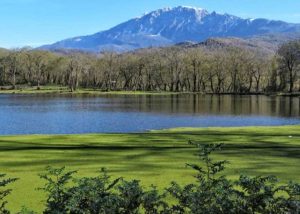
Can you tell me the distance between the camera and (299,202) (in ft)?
23.1

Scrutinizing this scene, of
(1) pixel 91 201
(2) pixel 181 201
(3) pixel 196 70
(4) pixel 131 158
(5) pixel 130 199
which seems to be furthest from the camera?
(3) pixel 196 70

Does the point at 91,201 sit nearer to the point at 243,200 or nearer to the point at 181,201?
the point at 181,201

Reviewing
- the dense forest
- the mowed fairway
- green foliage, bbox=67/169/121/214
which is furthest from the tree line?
the dense forest

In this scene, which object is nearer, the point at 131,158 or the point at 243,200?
the point at 243,200

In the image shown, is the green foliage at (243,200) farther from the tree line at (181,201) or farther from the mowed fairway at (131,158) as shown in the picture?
the mowed fairway at (131,158)

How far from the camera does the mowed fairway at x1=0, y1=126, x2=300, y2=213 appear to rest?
14084 mm

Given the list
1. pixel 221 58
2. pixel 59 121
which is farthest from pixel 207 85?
pixel 59 121

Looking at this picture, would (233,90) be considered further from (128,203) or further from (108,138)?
(128,203)

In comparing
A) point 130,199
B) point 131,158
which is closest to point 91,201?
point 130,199

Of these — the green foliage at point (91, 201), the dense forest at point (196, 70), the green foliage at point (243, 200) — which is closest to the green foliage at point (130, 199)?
the green foliage at point (91, 201)

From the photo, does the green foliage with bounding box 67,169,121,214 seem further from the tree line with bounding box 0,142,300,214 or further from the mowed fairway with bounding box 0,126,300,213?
the mowed fairway with bounding box 0,126,300,213

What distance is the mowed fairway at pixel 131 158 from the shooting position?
14084 millimetres

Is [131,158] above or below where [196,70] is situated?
below

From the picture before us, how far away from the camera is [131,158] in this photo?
58.8 ft
